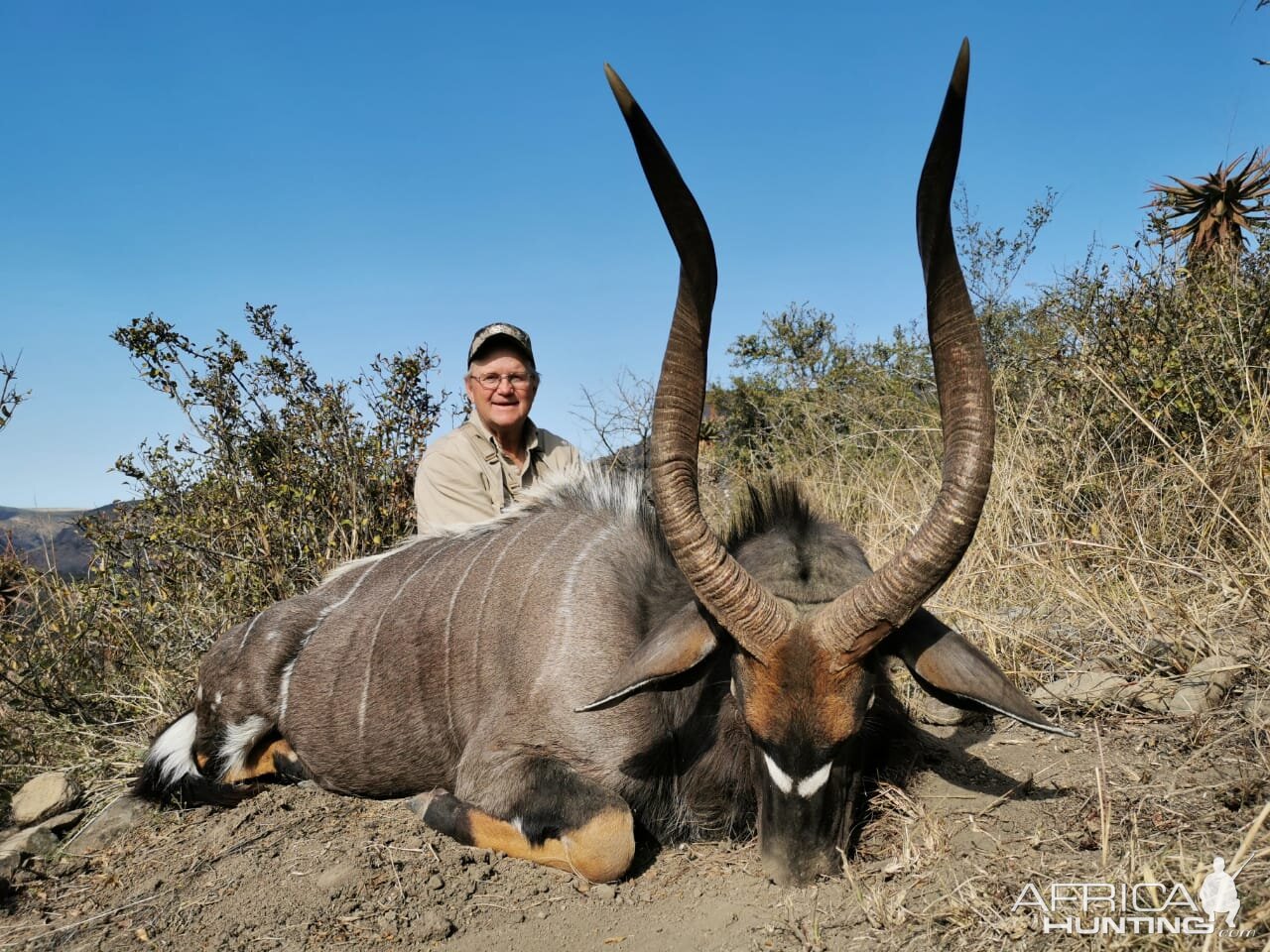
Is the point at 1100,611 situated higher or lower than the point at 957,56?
lower

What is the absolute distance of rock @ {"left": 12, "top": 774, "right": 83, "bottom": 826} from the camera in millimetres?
3939

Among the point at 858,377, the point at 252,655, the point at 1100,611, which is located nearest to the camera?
the point at 1100,611

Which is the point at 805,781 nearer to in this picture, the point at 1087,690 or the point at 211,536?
the point at 1087,690

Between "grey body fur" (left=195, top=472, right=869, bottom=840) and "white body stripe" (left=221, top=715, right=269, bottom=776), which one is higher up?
"grey body fur" (left=195, top=472, right=869, bottom=840)

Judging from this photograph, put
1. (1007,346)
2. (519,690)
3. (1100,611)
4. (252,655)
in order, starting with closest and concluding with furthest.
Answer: (519,690), (1100,611), (252,655), (1007,346)

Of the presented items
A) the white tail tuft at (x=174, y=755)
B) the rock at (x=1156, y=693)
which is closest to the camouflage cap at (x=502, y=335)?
the white tail tuft at (x=174, y=755)

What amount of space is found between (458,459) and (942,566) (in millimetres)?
3244

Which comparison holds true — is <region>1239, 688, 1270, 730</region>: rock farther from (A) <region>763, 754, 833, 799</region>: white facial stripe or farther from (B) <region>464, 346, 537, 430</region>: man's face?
(B) <region>464, 346, 537, 430</region>: man's face

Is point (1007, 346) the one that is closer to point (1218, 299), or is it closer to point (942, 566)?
point (1218, 299)

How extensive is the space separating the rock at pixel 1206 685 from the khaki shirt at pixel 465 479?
2.91 m

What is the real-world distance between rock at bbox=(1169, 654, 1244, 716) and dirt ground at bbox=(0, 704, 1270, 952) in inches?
3.6

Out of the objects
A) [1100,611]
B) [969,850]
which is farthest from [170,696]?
[1100,611]

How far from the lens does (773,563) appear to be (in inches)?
120

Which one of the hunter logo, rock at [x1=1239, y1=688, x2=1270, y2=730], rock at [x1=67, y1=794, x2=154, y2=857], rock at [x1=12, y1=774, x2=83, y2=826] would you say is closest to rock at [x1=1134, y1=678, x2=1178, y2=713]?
rock at [x1=1239, y1=688, x2=1270, y2=730]
